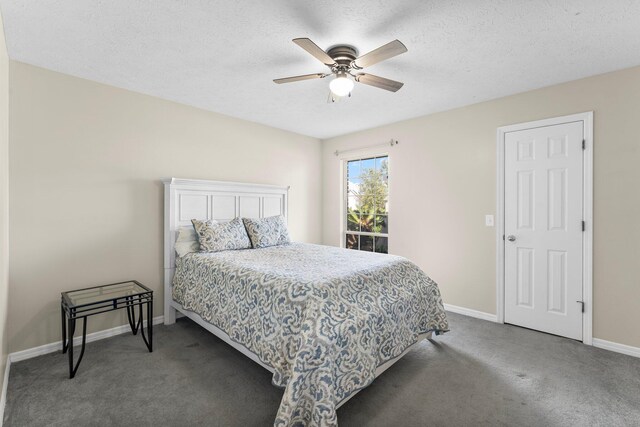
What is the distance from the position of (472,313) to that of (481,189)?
1.44 metres

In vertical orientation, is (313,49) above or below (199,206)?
above

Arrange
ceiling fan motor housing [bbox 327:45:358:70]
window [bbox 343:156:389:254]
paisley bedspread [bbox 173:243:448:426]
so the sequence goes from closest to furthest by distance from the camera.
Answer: paisley bedspread [bbox 173:243:448:426]
ceiling fan motor housing [bbox 327:45:358:70]
window [bbox 343:156:389:254]

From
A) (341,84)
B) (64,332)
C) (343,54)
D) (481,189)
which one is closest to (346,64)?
(343,54)

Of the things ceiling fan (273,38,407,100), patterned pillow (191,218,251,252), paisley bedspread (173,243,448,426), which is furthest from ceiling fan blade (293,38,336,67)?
patterned pillow (191,218,251,252)

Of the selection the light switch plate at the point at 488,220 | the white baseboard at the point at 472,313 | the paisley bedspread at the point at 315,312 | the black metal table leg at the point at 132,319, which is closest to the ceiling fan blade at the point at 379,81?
the paisley bedspread at the point at 315,312

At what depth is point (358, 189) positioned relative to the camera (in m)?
4.72

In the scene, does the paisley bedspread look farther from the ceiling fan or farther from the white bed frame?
the ceiling fan

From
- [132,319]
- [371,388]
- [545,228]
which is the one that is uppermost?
[545,228]

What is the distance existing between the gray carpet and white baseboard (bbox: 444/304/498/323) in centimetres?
56

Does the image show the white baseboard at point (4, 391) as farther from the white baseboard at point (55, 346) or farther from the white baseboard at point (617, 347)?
the white baseboard at point (617, 347)

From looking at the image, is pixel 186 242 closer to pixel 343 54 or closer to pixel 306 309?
pixel 306 309

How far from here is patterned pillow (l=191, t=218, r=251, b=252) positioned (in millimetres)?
3037

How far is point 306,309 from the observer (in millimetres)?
1739

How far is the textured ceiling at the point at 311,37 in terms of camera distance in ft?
5.90
